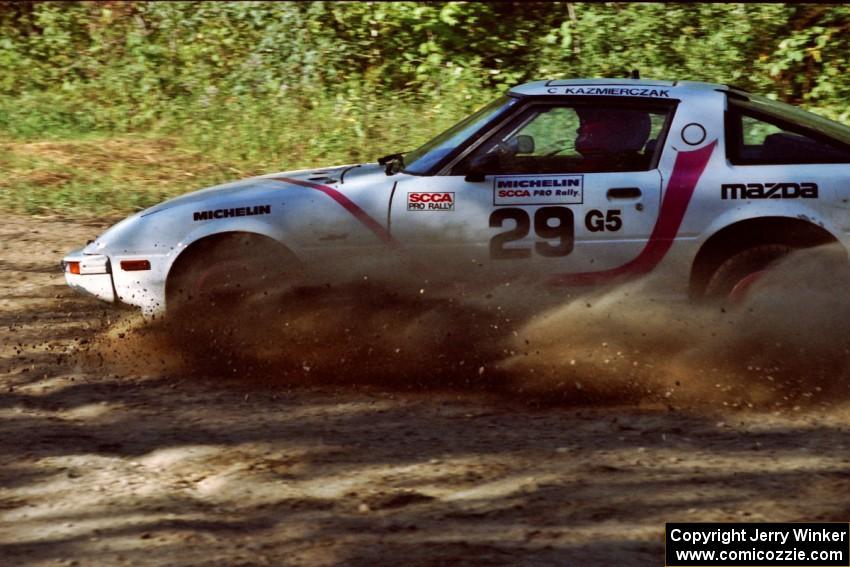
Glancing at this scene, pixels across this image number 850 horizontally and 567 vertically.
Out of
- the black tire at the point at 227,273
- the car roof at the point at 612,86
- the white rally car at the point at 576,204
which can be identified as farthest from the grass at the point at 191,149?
Answer: the car roof at the point at 612,86

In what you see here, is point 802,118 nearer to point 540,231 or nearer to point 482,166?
point 540,231

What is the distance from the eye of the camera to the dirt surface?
14.8 ft

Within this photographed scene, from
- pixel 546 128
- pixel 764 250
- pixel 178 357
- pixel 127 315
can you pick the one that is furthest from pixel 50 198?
pixel 764 250

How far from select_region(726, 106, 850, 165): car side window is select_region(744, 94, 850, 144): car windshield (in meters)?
0.05

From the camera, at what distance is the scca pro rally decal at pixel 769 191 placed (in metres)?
6.66

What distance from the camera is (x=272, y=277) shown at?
6922 mm

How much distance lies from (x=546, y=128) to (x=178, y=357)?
2372mm

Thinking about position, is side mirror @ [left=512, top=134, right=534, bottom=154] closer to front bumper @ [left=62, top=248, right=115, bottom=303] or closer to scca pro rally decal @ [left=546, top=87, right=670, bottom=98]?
scca pro rally decal @ [left=546, top=87, right=670, bottom=98]

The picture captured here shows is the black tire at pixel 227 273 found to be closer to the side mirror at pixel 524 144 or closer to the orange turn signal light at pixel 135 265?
the orange turn signal light at pixel 135 265

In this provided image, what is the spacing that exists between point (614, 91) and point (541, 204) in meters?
0.79

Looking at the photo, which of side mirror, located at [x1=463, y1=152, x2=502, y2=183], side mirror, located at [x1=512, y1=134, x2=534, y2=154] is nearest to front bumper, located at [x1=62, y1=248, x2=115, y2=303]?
side mirror, located at [x1=463, y1=152, x2=502, y2=183]

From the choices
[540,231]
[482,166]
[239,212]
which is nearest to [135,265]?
[239,212]

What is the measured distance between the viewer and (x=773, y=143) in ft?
22.4

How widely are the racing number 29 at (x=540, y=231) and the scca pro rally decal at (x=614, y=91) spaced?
70 cm
